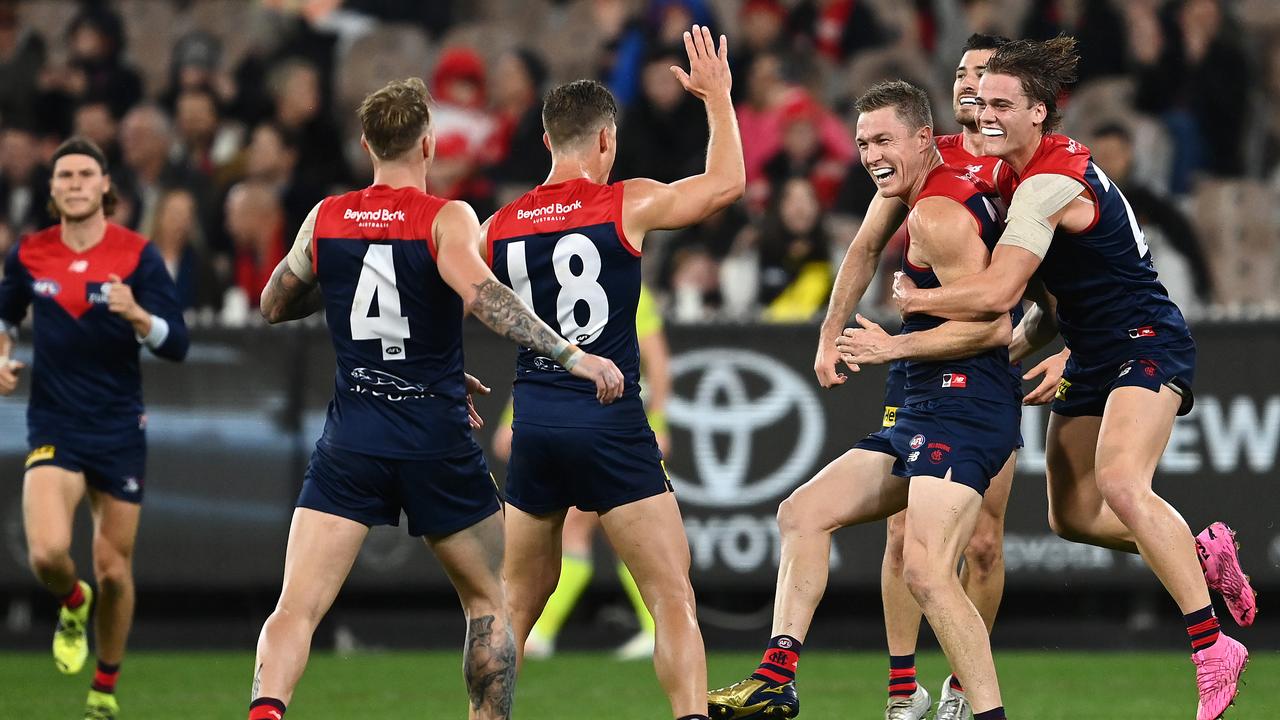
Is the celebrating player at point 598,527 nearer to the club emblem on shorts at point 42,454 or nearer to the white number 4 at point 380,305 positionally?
the club emblem on shorts at point 42,454

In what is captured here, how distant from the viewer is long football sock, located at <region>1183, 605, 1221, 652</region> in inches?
283

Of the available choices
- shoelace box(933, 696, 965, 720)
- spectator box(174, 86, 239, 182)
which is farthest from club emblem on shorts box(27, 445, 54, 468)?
spectator box(174, 86, 239, 182)

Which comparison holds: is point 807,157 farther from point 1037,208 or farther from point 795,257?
point 1037,208

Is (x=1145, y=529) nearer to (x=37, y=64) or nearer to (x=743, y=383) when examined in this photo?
(x=743, y=383)

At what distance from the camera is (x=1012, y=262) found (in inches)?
269

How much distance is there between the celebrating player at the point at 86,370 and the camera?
9.30m

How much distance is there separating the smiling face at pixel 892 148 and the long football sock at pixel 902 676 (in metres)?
2.15

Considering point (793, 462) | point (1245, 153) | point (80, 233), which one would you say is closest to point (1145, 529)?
point (793, 462)

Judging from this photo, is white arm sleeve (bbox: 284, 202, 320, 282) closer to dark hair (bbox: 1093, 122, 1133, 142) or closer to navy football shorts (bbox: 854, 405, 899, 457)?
navy football shorts (bbox: 854, 405, 899, 457)

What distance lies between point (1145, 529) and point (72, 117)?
1230cm

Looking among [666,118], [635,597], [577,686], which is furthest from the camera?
[666,118]

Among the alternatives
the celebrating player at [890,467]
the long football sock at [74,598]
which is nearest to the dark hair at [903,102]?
the celebrating player at [890,467]

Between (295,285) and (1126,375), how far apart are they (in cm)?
361

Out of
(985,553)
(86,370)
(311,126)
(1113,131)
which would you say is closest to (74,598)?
(86,370)
